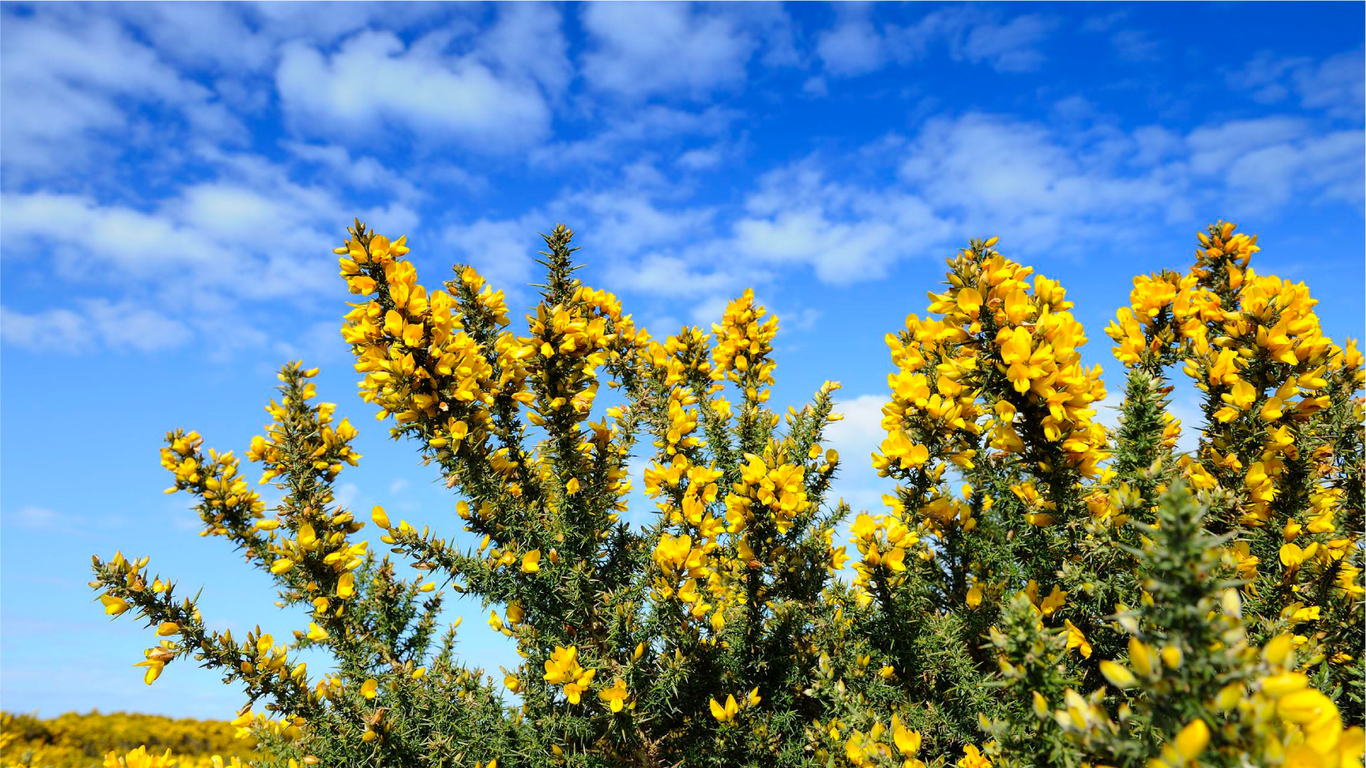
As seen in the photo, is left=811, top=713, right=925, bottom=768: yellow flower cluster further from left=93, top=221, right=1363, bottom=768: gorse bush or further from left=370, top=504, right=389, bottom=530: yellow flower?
left=370, top=504, right=389, bottom=530: yellow flower

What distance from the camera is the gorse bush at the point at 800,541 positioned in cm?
301

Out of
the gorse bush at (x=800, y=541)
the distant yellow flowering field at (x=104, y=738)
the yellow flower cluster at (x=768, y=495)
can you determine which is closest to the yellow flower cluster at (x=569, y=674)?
the gorse bush at (x=800, y=541)

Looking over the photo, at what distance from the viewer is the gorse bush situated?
9.89 ft

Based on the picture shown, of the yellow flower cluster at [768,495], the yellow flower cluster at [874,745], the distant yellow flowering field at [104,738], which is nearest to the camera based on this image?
the yellow flower cluster at [874,745]

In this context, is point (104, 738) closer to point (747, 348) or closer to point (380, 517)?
point (380, 517)

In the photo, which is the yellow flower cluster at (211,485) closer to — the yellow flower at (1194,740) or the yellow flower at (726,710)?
the yellow flower at (726,710)

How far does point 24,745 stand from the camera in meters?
7.74

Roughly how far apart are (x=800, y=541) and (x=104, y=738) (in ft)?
29.1

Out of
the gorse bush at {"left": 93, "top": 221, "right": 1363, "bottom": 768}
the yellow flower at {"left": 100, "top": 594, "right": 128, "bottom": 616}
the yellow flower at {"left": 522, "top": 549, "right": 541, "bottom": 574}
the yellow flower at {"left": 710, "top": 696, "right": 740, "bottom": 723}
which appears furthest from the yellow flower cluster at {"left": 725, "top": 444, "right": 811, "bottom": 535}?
the yellow flower at {"left": 100, "top": 594, "right": 128, "bottom": 616}

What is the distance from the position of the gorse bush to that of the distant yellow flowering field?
15.3 feet

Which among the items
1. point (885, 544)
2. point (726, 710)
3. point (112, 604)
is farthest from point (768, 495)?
point (112, 604)

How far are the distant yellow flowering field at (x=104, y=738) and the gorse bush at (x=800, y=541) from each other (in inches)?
184

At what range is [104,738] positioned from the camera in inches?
330

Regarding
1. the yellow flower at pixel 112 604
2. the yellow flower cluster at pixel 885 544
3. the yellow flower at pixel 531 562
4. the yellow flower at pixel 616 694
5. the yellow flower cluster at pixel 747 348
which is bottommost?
the yellow flower at pixel 616 694
